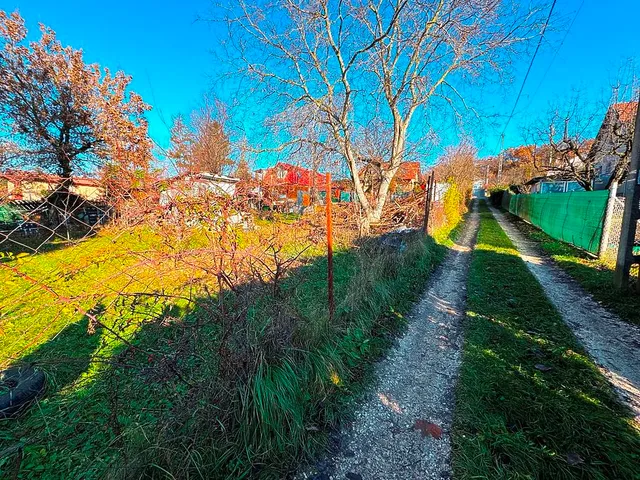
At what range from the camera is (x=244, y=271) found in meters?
2.42

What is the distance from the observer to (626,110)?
11344 mm

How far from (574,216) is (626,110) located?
8.09 meters

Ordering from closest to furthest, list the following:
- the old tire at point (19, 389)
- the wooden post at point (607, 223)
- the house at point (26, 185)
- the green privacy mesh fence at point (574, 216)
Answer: the house at point (26, 185) < the old tire at point (19, 389) < the wooden post at point (607, 223) < the green privacy mesh fence at point (574, 216)

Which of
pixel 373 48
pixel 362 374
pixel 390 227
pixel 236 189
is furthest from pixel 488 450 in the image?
pixel 373 48

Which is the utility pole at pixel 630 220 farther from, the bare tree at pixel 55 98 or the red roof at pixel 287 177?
the bare tree at pixel 55 98

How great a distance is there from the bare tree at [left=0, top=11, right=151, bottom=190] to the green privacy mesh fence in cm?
1507

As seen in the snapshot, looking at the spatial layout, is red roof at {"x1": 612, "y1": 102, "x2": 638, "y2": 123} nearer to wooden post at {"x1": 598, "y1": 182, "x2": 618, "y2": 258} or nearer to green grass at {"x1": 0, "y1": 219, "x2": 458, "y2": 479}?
wooden post at {"x1": 598, "y1": 182, "x2": 618, "y2": 258}

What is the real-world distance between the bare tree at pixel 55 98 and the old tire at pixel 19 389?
1011cm

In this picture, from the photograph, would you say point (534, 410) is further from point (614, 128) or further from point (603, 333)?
point (614, 128)

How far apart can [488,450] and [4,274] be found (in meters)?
3.84

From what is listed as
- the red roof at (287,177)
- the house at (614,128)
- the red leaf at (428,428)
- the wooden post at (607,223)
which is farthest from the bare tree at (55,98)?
the house at (614,128)

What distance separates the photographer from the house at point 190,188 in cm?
205

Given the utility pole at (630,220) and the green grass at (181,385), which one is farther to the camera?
the utility pole at (630,220)

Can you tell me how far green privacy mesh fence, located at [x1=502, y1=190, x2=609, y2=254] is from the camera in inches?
264
